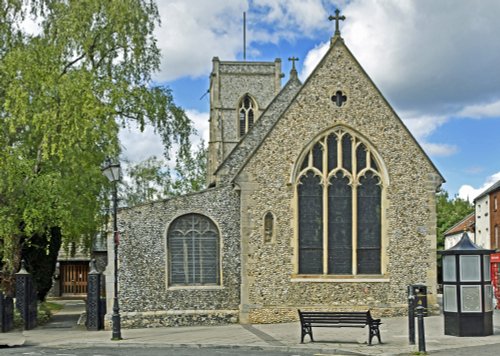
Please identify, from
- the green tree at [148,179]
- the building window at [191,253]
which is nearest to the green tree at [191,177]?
the green tree at [148,179]

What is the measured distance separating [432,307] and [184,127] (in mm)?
11273

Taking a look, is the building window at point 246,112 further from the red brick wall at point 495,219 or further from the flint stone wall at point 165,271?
the flint stone wall at point 165,271

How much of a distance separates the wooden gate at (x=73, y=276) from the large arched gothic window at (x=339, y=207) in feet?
90.1

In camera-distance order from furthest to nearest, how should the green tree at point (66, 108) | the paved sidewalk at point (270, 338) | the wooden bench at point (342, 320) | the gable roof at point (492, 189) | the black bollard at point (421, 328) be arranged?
the gable roof at point (492, 189) < the green tree at point (66, 108) < the wooden bench at point (342, 320) < the paved sidewalk at point (270, 338) < the black bollard at point (421, 328)

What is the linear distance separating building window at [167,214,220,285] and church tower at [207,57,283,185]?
75.7ft

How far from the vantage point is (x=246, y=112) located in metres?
47.6

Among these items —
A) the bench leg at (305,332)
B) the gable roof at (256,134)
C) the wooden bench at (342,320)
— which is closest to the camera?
the wooden bench at (342,320)

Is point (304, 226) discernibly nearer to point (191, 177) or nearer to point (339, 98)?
point (339, 98)

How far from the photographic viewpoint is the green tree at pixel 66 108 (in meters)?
22.4

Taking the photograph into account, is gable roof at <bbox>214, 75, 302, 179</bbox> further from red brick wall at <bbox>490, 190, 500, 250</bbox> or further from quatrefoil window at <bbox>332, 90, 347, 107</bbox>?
red brick wall at <bbox>490, 190, 500, 250</bbox>

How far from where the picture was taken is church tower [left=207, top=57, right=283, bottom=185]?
47281 millimetres

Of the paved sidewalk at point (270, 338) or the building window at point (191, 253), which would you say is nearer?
the paved sidewalk at point (270, 338)

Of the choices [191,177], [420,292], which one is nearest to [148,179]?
[191,177]

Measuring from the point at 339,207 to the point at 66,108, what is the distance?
9.52 m
